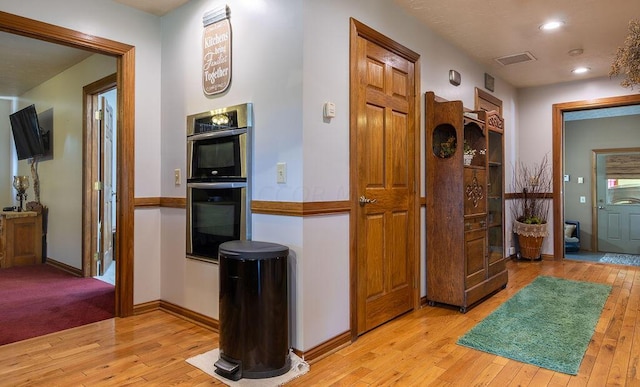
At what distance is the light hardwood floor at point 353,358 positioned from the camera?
214cm

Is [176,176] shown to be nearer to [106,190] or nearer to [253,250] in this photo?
[253,250]

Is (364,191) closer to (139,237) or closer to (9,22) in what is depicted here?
(139,237)

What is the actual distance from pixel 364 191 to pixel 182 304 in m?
1.75

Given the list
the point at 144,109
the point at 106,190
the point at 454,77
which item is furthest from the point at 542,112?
the point at 106,190

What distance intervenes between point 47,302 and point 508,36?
17.0 feet

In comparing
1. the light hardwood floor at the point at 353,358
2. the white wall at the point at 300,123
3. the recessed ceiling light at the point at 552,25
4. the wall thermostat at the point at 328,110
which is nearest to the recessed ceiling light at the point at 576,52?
the recessed ceiling light at the point at 552,25

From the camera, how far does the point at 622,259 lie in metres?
6.02

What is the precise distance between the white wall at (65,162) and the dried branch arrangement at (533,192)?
19.0 feet

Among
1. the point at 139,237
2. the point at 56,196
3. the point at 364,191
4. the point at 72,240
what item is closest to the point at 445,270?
the point at 364,191

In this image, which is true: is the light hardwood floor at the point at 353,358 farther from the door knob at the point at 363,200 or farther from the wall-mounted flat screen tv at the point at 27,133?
the wall-mounted flat screen tv at the point at 27,133

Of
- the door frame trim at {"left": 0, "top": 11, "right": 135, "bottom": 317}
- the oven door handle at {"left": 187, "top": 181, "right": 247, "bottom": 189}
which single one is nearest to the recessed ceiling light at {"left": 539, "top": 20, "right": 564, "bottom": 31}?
the oven door handle at {"left": 187, "top": 181, "right": 247, "bottom": 189}

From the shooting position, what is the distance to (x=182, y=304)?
124 inches

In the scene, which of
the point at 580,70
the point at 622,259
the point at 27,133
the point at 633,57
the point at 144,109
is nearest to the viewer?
the point at 633,57

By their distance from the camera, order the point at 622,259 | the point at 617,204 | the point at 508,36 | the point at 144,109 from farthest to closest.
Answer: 1. the point at 617,204
2. the point at 622,259
3. the point at 508,36
4. the point at 144,109
